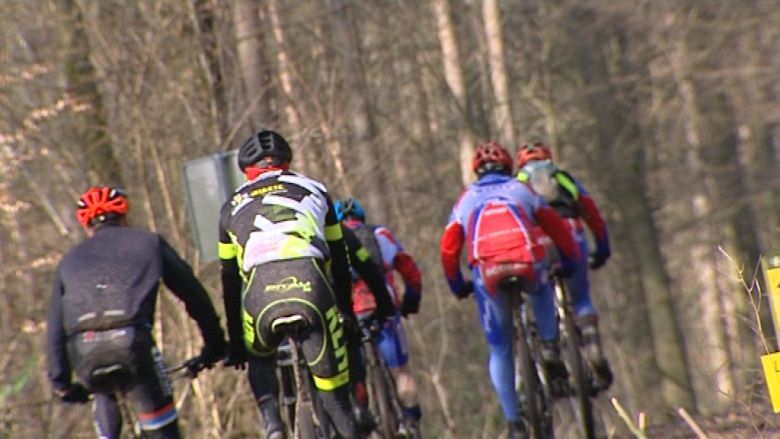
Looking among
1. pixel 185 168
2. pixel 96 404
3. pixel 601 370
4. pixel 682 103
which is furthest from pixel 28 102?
pixel 682 103

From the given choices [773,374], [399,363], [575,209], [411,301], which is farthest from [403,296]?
[773,374]

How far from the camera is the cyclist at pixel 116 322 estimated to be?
319 inches

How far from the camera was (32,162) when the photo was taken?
16.3 metres

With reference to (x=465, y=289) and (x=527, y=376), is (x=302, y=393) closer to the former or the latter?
(x=527, y=376)

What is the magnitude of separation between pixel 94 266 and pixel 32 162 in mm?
8310

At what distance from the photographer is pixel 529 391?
974cm

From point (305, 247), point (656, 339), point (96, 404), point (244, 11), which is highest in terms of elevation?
point (244, 11)

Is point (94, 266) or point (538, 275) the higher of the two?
point (94, 266)

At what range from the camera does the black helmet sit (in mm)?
8219

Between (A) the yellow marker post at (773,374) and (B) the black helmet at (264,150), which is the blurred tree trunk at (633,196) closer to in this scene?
(B) the black helmet at (264,150)

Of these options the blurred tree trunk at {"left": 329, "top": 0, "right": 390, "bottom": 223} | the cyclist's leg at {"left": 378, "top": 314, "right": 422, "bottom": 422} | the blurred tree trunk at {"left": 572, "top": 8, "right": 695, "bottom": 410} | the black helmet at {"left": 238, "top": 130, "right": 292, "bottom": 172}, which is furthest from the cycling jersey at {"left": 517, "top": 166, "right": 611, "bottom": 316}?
the blurred tree trunk at {"left": 572, "top": 8, "right": 695, "bottom": 410}

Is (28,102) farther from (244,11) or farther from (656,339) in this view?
(656,339)

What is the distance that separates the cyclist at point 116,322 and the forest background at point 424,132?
167cm

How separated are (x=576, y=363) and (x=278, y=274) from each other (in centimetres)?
342
